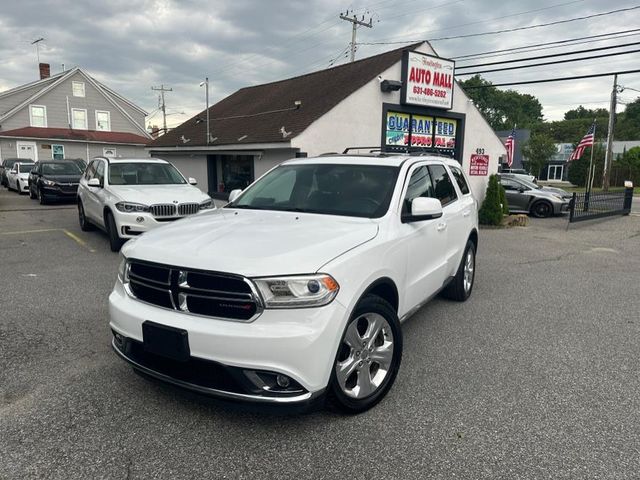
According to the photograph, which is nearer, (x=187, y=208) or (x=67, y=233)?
(x=187, y=208)

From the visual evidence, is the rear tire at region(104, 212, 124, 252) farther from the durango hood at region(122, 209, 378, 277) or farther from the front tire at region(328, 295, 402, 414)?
the front tire at region(328, 295, 402, 414)

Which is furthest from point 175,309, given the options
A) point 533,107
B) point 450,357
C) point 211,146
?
point 533,107

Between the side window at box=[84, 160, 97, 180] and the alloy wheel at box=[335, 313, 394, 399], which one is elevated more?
the side window at box=[84, 160, 97, 180]

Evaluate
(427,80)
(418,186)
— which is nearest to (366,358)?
(418,186)

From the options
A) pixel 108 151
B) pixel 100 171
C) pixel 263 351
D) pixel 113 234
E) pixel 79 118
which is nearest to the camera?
pixel 263 351

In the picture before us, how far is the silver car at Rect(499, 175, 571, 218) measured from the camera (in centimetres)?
1648

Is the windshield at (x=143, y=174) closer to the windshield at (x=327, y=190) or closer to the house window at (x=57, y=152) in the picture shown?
the windshield at (x=327, y=190)

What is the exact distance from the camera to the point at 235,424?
2.98 meters

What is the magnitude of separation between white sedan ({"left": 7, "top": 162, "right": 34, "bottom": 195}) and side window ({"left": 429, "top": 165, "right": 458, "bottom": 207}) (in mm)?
21313

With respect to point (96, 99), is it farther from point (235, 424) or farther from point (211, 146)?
point (235, 424)

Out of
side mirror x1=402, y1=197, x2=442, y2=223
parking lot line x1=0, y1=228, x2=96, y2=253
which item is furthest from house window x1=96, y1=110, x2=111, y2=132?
side mirror x1=402, y1=197, x2=442, y2=223

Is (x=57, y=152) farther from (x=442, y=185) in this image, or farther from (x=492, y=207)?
(x=442, y=185)

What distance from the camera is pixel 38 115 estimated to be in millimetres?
34000

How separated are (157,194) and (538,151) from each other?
48.5 metres
